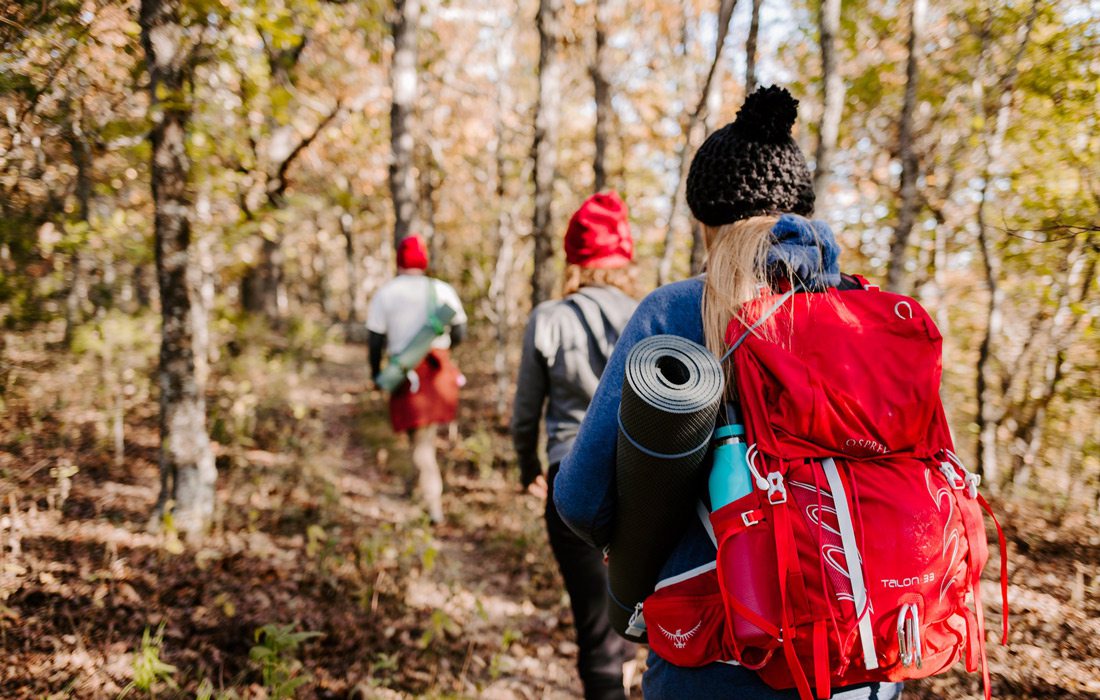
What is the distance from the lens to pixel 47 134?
10.5 ft

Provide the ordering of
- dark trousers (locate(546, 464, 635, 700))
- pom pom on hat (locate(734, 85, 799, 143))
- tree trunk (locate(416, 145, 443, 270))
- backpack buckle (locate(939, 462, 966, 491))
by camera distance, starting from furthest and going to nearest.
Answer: tree trunk (locate(416, 145, 443, 270)) < dark trousers (locate(546, 464, 635, 700)) < pom pom on hat (locate(734, 85, 799, 143)) < backpack buckle (locate(939, 462, 966, 491))

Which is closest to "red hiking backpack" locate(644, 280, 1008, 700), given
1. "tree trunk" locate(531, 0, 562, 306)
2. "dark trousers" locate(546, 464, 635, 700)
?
"dark trousers" locate(546, 464, 635, 700)

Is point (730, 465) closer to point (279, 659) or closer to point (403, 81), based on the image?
point (279, 659)

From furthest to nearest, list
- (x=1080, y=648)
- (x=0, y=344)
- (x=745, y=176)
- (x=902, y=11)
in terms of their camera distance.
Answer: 1. (x=902, y=11)
2. (x=0, y=344)
3. (x=1080, y=648)
4. (x=745, y=176)

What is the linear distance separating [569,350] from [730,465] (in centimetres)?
154

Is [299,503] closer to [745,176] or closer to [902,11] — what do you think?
[745,176]

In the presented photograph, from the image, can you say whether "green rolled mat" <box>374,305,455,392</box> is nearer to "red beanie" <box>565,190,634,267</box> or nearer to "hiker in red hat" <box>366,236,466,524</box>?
"hiker in red hat" <box>366,236,466,524</box>

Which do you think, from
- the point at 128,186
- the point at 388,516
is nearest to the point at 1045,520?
the point at 388,516

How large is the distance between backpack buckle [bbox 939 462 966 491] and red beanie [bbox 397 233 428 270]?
478 cm

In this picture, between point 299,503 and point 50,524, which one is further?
point 299,503

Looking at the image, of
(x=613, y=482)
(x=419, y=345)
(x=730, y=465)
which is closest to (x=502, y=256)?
(x=419, y=345)

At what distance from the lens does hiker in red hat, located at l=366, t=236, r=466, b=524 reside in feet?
17.3

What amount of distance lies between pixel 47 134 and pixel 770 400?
397 centimetres

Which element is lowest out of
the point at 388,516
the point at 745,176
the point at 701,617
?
the point at 388,516
